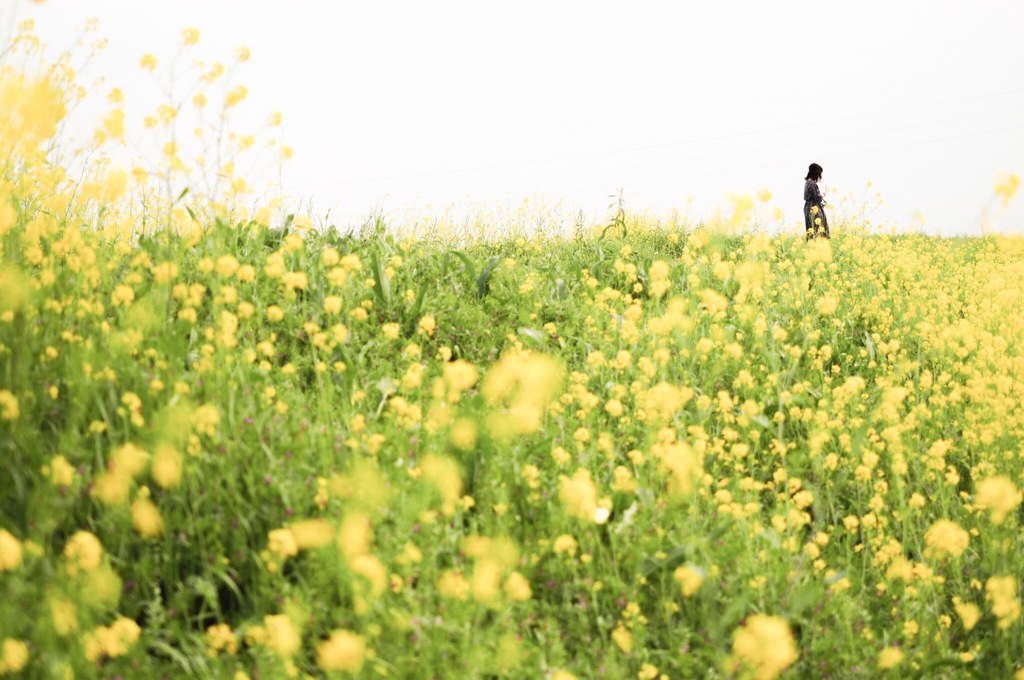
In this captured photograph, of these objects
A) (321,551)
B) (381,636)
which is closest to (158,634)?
(321,551)

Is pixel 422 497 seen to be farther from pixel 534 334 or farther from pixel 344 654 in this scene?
pixel 534 334

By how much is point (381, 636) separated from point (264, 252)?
3291 mm

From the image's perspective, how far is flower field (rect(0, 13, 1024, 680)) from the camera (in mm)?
2156

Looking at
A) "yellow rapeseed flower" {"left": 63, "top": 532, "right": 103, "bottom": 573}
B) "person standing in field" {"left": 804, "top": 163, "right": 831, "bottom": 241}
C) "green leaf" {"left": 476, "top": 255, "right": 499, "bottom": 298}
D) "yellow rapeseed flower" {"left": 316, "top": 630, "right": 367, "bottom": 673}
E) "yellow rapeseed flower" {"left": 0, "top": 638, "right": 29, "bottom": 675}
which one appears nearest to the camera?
"yellow rapeseed flower" {"left": 0, "top": 638, "right": 29, "bottom": 675}

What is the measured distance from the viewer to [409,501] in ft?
8.11

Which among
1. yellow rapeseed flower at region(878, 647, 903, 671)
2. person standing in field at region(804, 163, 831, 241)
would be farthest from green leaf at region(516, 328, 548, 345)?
person standing in field at region(804, 163, 831, 241)

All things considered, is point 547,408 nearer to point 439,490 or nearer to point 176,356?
point 439,490

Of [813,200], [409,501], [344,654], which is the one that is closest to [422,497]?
[409,501]

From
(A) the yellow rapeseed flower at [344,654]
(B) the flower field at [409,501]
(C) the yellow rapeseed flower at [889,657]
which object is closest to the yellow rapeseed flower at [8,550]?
(B) the flower field at [409,501]

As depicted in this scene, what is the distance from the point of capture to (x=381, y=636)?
85.6 inches

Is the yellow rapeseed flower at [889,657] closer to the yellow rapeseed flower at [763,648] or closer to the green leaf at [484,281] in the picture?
the yellow rapeseed flower at [763,648]

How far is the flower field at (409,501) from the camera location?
2.16m

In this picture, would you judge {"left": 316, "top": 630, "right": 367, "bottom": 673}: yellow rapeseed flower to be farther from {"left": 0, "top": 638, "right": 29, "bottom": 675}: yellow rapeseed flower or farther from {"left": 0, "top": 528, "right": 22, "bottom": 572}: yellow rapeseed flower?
{"left": 0, "top": 528, "right": 22, "bottom": 572}: yellow rapeseed flower

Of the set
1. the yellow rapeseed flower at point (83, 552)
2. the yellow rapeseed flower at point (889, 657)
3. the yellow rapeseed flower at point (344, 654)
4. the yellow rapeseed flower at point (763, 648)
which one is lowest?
the yellow rapeseed flower at point (889, 657)
